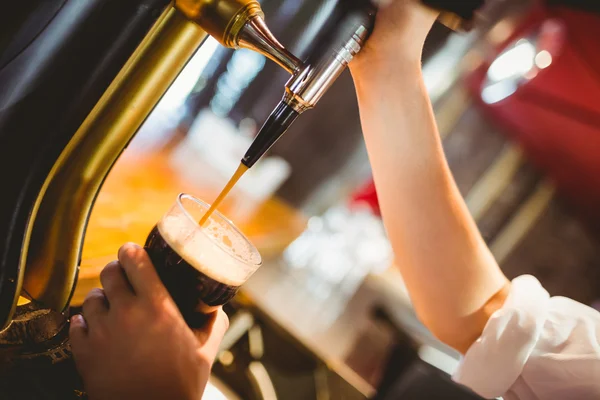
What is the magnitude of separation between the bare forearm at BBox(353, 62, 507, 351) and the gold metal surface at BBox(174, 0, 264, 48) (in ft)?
1.23

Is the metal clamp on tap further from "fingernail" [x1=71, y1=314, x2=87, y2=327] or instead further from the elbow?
the elbow

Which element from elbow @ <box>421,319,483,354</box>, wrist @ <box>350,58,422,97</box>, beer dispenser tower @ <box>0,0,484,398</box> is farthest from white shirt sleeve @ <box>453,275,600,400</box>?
beer dispenser tower @ <box>0,0,484,398</box>

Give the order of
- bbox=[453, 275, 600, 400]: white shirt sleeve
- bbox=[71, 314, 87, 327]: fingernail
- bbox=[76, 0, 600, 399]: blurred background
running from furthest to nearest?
bbox=[76, 0, 600, 399]: blurred background < bbox=[453, 275, 600, 400]: white shirt sleeve < bbox=[71, 314, 87, 327]: fingernail

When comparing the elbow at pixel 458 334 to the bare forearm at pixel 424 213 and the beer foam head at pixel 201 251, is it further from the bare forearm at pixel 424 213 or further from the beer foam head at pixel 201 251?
the beer foam head at pixel 201 251

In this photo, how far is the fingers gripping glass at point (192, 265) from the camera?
0.63 m

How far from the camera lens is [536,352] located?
3.35ft

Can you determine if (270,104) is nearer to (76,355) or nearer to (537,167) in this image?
(76,355)

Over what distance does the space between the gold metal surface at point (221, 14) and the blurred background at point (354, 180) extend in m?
0.73

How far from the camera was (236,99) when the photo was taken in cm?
338

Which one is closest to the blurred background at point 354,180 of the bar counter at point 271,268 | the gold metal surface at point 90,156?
the bar counter at point 271,268

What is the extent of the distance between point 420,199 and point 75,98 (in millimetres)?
730

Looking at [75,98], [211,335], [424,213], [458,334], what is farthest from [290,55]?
[458,334]

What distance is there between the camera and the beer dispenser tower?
1.57 feet

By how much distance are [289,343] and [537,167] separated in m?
4.77
